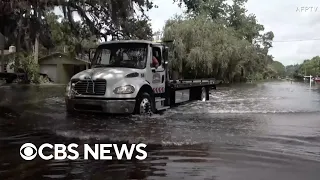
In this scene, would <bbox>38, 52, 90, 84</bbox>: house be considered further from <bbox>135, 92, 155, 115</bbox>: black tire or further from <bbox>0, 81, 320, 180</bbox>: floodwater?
<bbox>135, 92, 155, 115</bbox>: black tire

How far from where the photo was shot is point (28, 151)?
6.21 m

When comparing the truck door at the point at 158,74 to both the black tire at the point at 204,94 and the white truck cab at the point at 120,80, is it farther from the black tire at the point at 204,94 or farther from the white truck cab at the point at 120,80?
the black tire at the point at 204,94

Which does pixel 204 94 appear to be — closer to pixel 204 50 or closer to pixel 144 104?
pixel 144 104

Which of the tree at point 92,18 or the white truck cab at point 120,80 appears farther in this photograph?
the tree at point 92,18

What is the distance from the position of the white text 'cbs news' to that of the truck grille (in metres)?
3.27

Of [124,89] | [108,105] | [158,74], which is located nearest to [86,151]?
[108,105]

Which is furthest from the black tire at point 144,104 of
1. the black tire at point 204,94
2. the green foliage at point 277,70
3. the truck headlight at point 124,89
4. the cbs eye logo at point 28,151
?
the green foliage at point 277,70

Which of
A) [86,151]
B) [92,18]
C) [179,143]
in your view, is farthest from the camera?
[92,18]

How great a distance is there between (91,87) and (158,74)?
2298mm

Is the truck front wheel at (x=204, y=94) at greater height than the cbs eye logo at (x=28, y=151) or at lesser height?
greater

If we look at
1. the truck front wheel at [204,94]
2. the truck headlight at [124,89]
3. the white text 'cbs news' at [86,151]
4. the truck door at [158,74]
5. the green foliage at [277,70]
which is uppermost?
the green foliage at [277,70]

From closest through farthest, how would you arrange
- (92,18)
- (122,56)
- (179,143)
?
(179,143) → (122,56) → (92,18)

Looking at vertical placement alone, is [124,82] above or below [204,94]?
above

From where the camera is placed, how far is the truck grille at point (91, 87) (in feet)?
32.1
